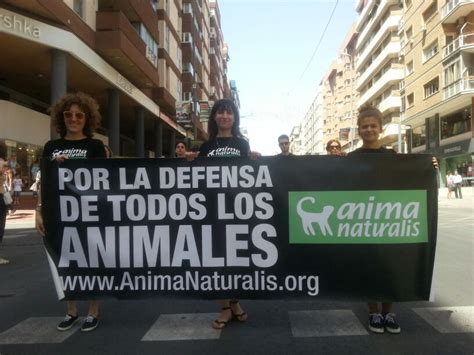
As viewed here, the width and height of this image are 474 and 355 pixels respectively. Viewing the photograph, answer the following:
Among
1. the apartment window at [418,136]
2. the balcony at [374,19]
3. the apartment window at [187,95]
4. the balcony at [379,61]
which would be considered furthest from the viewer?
the balcony at [374,19]

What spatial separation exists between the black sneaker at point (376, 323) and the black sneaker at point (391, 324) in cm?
4

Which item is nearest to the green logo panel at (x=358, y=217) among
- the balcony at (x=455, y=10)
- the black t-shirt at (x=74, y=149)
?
the black t-shirt at (x=74, y=149)

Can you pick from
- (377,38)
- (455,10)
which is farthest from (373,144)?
(377,38)

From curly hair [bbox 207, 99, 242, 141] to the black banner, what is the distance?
420mm

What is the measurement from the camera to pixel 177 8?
3656cm

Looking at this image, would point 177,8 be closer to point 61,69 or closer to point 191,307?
point 61,69

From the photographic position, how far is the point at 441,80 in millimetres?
34156

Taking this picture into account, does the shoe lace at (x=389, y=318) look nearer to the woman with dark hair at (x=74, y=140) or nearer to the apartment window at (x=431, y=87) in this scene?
the woman with dark hair at (x=74, y=140)

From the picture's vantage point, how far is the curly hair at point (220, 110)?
14.0ft

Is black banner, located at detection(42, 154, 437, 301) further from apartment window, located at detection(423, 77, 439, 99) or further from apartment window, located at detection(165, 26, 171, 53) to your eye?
apartment window, located at detection(423, 77, 439, 99)

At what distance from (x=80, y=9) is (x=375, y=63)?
4113cm

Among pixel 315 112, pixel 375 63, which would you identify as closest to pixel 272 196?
pixel 375 63

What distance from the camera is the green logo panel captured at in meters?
3.90

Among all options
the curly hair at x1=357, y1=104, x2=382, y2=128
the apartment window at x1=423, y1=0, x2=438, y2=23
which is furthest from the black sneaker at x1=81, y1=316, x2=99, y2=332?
the apartment window at x1=423, y1=0, x2=438, y2=23
